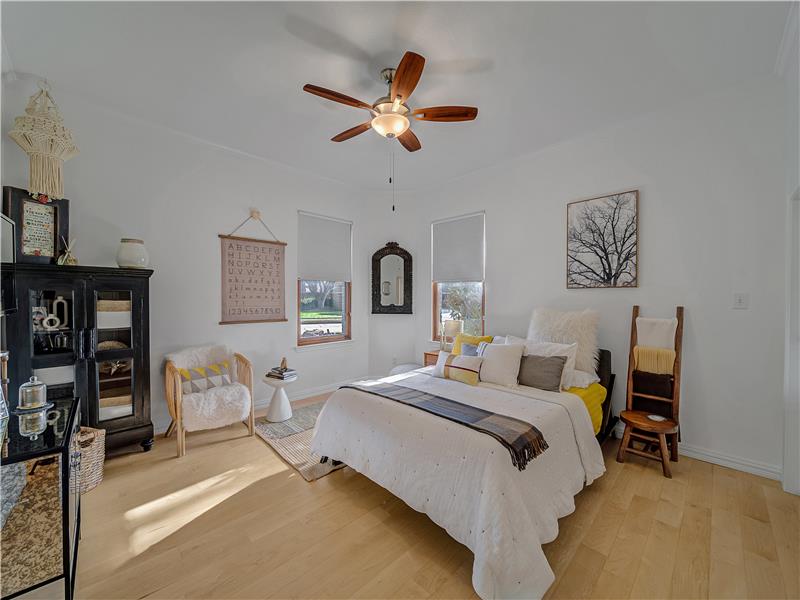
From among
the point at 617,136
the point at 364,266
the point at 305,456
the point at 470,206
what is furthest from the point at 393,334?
the point at 617,136

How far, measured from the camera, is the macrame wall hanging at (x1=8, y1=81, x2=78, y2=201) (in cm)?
229

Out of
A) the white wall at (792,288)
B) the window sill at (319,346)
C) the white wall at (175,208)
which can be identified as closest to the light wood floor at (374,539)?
the white wall at (792,288)

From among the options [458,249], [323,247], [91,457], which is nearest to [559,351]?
[458,249]

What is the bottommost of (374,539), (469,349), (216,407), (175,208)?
(374,539)

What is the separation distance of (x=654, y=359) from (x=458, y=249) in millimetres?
2380

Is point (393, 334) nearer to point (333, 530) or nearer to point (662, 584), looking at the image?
point (333, 530)

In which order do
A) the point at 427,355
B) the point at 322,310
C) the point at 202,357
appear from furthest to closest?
the point at 322,310
the point at 427,355
the point at 202,357

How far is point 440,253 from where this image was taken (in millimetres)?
4516

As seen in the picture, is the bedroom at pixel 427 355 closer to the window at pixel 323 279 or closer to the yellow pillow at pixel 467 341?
the yellow pillow at pixel 467 341

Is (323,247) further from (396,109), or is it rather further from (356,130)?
(396,109)

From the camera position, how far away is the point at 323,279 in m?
4.44

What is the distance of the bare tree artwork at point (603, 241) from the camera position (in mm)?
2965

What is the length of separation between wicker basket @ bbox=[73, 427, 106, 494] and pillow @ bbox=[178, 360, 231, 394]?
2.07 ft

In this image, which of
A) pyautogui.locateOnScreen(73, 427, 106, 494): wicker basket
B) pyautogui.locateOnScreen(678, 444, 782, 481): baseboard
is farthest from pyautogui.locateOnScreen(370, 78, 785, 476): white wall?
pyautogui.locateOnScreen(73, 427, 106, 494): wicker basket
